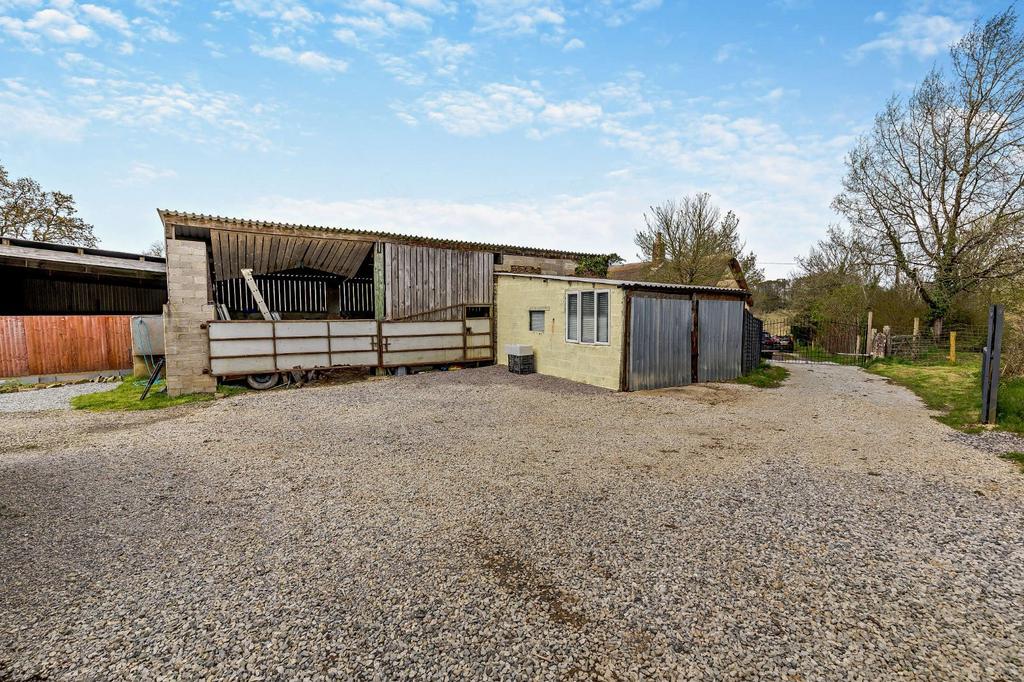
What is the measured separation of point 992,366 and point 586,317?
25.3ft

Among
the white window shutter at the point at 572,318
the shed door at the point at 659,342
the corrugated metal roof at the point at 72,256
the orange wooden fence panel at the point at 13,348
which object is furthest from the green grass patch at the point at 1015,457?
the orange wooden fence panel at the point at 13,348

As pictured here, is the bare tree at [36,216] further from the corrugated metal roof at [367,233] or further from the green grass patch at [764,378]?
the green grass patch at [764,378]

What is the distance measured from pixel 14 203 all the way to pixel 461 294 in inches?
985

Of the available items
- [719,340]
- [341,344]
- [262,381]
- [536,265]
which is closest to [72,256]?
[262,381]

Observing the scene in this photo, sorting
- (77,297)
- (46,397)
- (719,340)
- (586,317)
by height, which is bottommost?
(46,397)

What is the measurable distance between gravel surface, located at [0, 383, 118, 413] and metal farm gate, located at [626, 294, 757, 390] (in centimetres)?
1318

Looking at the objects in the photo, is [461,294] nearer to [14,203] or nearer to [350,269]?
[350,269]

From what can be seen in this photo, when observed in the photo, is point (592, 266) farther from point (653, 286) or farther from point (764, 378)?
point (764, 378)

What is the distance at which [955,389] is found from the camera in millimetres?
11336

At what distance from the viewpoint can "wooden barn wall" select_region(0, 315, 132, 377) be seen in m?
12.8

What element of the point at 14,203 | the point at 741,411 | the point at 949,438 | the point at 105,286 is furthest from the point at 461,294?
the point at 14,203

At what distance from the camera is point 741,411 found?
9.14 metres

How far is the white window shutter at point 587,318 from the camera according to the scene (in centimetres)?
1190

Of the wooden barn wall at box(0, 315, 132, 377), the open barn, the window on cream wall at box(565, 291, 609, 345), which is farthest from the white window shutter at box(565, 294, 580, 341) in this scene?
the wooden barn wall at box(0, 315, 132, 377)
